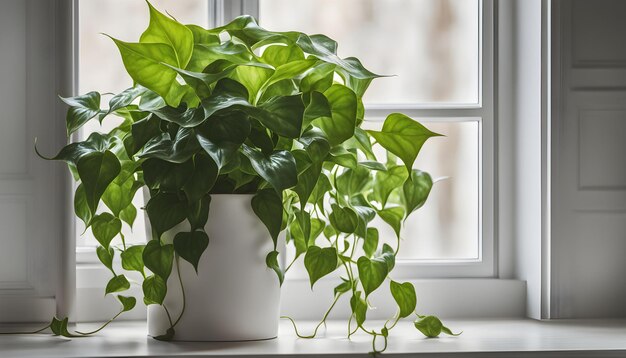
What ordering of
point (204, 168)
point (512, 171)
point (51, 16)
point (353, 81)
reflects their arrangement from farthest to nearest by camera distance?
point (512, 171) → point (51, 16) → point (353, 81) → point (204, 168)

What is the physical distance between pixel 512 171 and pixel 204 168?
739 mm

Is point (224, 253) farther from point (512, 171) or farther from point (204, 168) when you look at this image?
point (512, 171)

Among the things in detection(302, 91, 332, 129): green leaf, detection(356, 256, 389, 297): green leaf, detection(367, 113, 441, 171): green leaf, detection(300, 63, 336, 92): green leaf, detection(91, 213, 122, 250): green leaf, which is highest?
detection(300, 63, 336, 92): green leaf

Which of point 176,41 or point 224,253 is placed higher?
point 176,41

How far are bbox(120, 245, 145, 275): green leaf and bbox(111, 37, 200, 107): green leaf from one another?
25cm

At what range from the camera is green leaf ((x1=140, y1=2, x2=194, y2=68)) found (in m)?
1.07


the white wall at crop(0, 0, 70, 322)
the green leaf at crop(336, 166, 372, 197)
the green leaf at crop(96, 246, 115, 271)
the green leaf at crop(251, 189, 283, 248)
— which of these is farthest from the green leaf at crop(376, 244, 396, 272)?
the white wall at crop(0, 0, 70, 322)

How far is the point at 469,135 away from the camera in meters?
1.57

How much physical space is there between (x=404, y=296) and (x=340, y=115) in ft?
1.03

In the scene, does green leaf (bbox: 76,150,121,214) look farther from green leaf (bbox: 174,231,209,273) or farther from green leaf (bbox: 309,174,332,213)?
green leaf (bbox: 309,174,332,213)

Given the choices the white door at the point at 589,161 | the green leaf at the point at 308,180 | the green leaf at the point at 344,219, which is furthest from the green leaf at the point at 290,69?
the white door at the point at 589,161

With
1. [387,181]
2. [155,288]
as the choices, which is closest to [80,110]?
[155,288]

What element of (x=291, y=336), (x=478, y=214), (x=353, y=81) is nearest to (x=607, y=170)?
(x=478, y=214)

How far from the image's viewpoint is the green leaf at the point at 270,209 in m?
1.11
